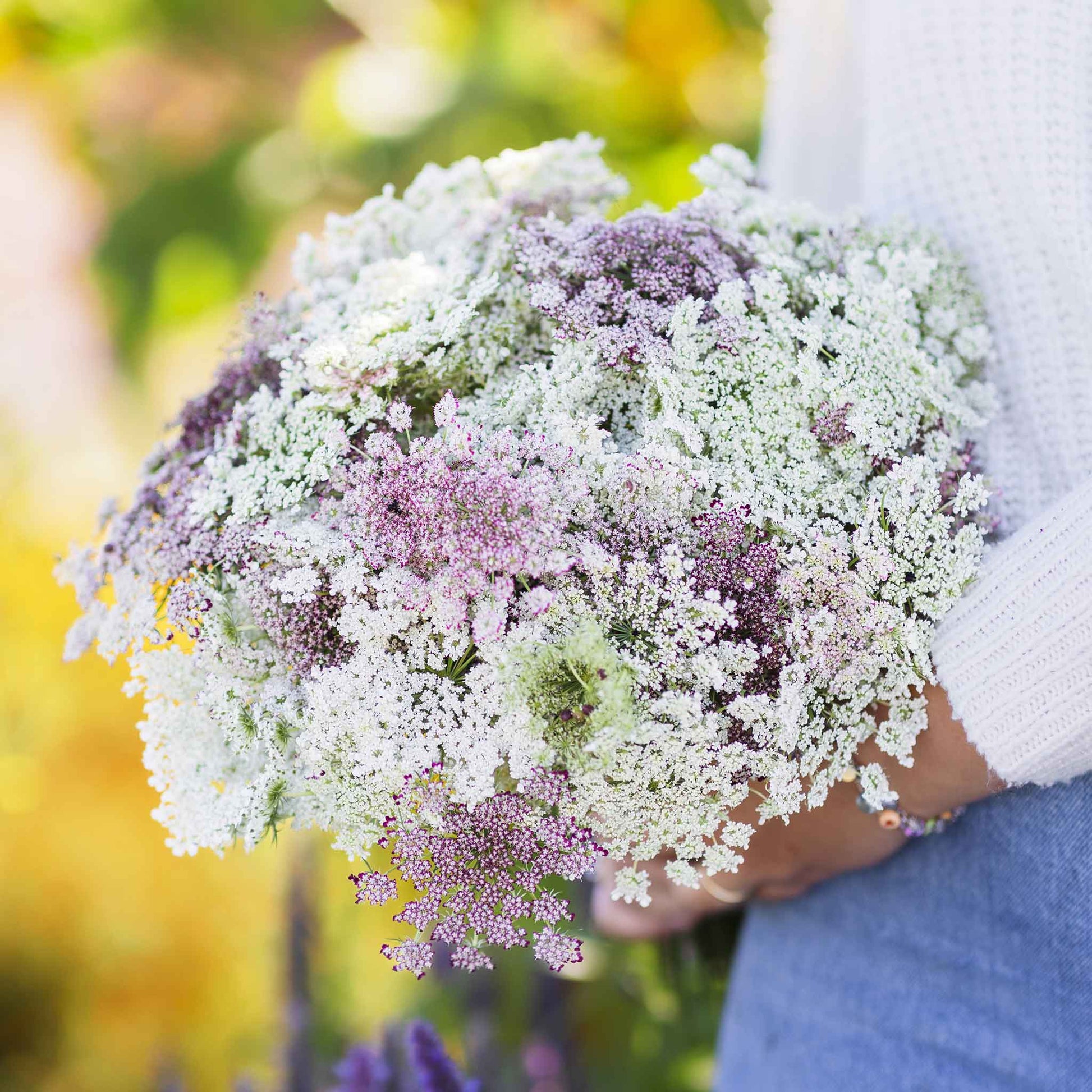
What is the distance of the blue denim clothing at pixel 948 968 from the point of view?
90cm

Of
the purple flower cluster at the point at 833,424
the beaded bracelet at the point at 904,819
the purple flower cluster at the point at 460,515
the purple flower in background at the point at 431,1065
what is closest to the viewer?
the purple flower cluster at the point at 460,515

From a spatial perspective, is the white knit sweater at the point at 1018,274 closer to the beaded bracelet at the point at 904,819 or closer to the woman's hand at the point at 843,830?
the woman's hand at the point at 843,830

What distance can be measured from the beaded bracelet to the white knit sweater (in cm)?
13

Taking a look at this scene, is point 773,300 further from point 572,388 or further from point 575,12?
point 575,12

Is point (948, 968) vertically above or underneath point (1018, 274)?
underneath

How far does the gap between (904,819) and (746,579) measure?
36cm

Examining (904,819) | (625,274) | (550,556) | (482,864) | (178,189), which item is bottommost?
(904,819)

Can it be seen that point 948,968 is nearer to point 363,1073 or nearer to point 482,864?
point 482,864

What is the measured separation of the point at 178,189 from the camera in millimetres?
2236

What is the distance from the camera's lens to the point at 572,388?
2.40 ft

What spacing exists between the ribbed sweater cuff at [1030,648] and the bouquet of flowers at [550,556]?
3cm

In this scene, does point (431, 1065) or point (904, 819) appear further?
point (431, 1065)

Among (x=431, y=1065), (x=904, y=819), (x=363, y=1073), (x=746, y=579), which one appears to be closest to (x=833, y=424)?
(x=746, y=579)

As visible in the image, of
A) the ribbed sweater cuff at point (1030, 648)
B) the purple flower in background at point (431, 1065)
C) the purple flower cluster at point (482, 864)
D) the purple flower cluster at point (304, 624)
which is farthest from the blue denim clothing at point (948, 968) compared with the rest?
the purple flower cluster at point (304, 624)
